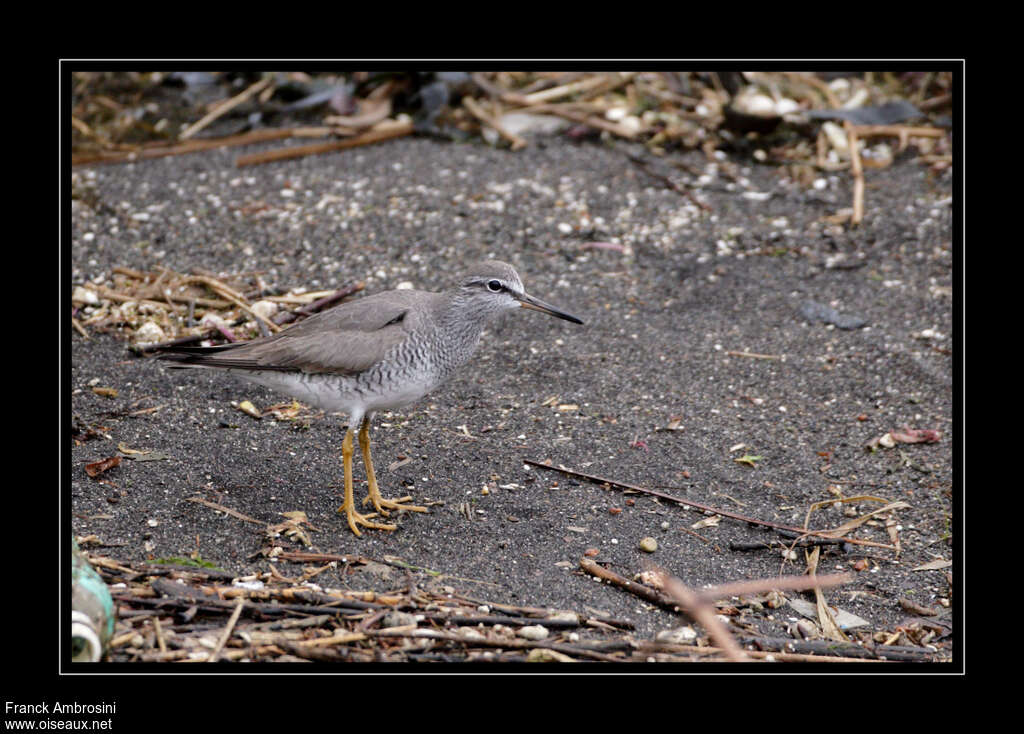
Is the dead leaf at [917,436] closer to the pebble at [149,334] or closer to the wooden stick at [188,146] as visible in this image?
the pebble at [149,334]

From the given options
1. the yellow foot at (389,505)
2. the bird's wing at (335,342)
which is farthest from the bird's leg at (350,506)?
the bird's wing at (335,342)

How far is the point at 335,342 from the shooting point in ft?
16.5

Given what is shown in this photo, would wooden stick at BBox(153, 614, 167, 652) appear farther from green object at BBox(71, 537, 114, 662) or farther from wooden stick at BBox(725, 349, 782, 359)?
wooden stick at BBox(725, 349, 782, 359)

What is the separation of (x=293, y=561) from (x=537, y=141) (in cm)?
533

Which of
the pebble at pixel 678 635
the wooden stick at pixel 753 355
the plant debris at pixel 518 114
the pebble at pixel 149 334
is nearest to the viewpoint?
the pebble at pixel 678 635

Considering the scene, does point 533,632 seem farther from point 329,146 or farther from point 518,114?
point 518,114

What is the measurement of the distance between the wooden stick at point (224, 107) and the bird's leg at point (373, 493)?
4684 mm

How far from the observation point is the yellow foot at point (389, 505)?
5.18 metres

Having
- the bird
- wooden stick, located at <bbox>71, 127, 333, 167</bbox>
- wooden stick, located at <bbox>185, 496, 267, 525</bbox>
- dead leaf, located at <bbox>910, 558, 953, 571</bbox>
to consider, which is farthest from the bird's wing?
wooden stick, located at <bbox>71, 127, 333, 167</bbox>

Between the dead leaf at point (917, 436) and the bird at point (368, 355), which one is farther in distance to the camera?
the dead leaf at point (917, 436)

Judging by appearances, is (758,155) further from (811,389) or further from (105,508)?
(105,508)

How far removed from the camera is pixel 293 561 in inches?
180

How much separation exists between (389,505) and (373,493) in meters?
0.11

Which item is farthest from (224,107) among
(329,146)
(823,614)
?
(823,614)
